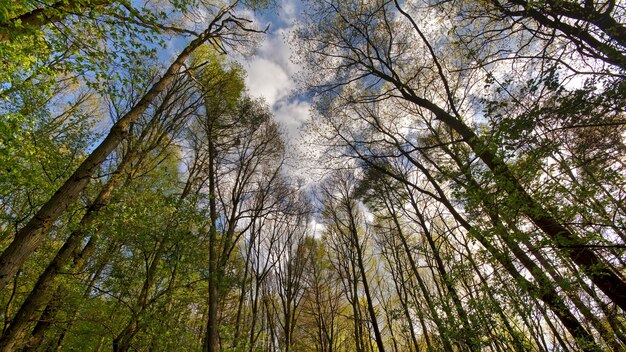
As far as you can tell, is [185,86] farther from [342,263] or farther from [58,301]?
[342,263]

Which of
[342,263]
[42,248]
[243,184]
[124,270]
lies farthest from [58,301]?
[342,263]

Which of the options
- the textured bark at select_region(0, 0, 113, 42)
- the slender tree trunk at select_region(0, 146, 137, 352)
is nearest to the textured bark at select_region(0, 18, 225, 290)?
the slender tree trunk at select_region(0, 146, 137, 352)

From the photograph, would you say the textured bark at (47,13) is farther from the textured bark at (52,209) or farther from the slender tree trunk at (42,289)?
the slender tree trunk at (42,289)

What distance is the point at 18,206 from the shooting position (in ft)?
26.9

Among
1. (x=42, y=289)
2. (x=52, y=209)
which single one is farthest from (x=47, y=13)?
(x=42, y=289)

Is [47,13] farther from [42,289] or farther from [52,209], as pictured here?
[42,289]

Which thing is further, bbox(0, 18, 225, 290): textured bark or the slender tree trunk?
the slender tree trunk

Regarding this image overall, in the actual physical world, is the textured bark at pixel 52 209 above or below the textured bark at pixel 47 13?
below

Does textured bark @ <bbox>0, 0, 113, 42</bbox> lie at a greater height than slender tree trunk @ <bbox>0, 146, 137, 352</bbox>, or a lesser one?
greater

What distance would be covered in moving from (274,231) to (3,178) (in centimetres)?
985

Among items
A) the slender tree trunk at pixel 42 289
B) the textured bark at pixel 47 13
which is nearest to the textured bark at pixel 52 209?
the slender tree trunk at pixel 42 289

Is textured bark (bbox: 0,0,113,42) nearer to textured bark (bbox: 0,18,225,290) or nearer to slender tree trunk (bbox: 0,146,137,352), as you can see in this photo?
textured bark (bbox: 0,18,225,290)

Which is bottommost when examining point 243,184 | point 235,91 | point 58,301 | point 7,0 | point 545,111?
point 58,301

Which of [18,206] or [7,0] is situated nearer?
[7,0]
